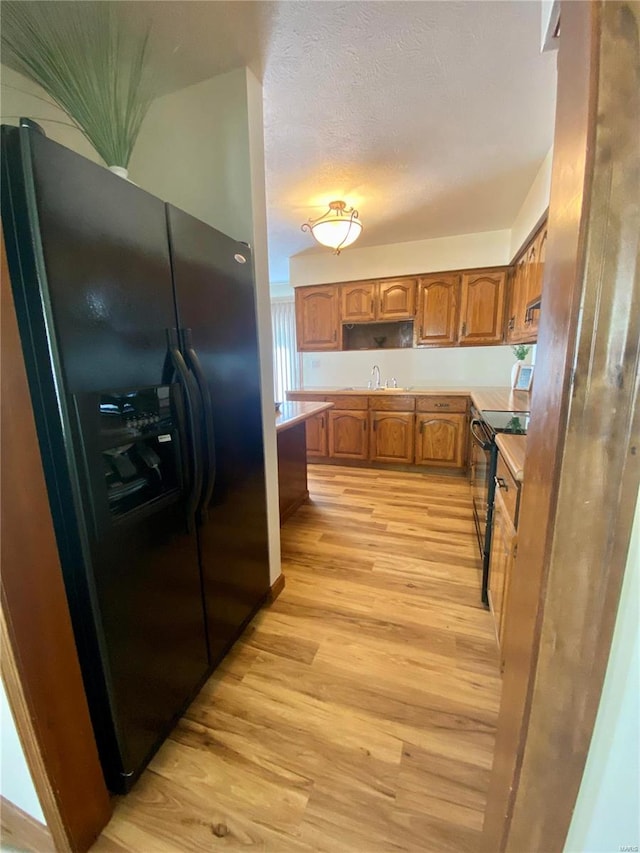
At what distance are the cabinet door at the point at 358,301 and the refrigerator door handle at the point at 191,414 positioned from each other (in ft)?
11.3

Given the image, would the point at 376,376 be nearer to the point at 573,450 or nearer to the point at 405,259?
the point at 405,259

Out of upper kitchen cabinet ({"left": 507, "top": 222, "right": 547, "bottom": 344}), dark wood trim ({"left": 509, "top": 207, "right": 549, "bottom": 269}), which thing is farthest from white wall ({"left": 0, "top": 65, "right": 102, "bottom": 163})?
upper kitchen cabinet ({"left": 507, "top": 222, "right": 547, "bottom": 344})

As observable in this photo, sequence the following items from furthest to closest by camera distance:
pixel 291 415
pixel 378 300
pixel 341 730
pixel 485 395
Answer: pixel 378 300, pixel 485 395, pixel 291 415, pixel 341 730

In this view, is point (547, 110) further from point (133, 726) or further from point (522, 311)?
point (133, 726)

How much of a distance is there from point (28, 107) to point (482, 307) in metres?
3.82

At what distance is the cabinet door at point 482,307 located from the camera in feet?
12.1

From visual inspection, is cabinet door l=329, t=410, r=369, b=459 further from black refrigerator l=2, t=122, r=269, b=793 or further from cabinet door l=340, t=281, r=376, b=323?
black refrigerator l=2, t=122, r=269, b=793

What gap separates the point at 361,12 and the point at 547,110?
1.22 meters

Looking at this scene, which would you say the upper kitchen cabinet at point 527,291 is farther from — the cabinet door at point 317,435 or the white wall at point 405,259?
the cabinet door at point 317,435

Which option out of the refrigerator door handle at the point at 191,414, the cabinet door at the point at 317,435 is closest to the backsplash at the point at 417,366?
the cabinet door at the point at 317,435

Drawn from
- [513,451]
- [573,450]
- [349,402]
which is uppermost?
[573,450]

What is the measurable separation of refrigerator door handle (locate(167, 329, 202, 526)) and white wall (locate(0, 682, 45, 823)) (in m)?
0.60

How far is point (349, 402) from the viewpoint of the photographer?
402cm

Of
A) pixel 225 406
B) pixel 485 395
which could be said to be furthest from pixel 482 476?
pixel 225 406
